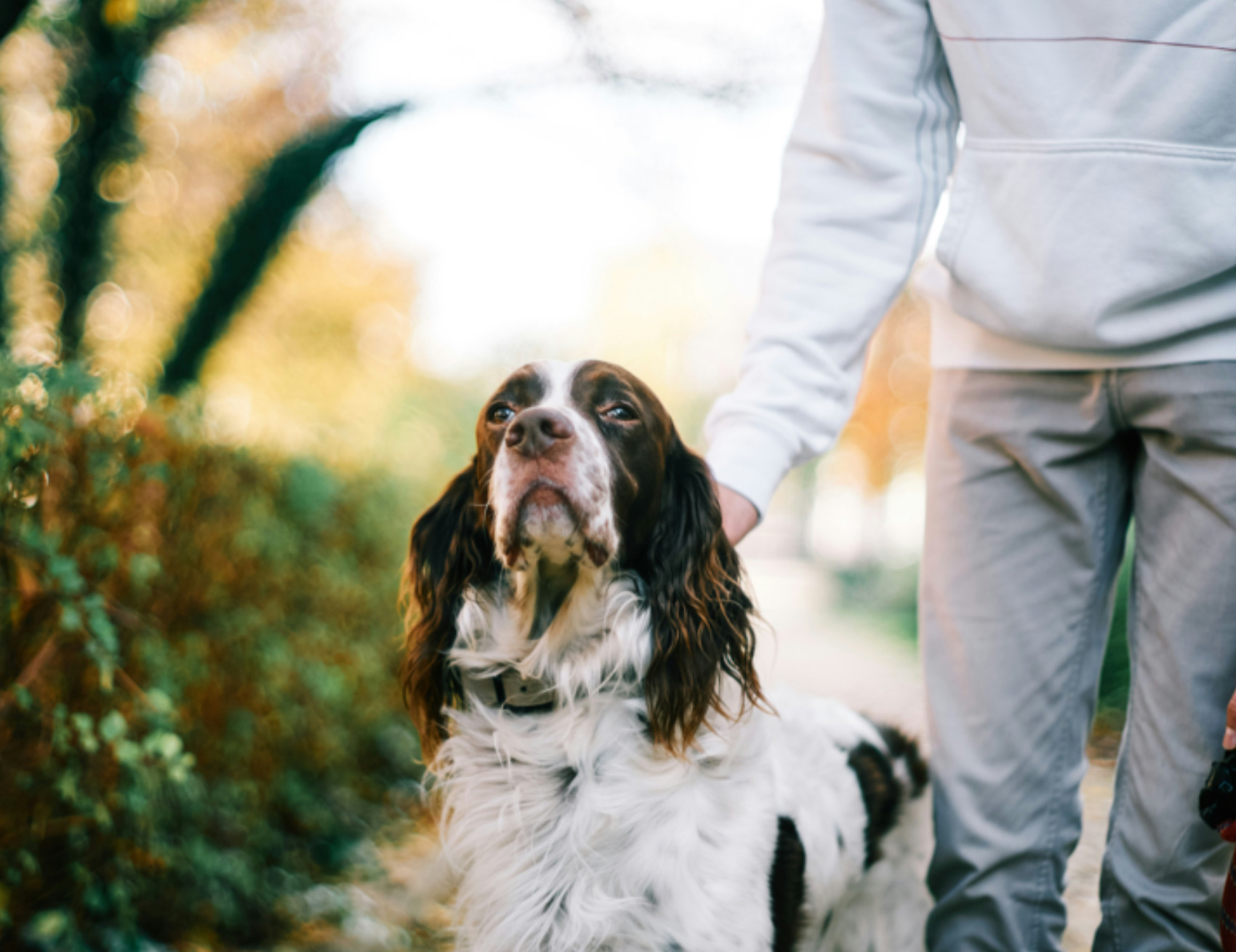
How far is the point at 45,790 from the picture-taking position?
2166 mm

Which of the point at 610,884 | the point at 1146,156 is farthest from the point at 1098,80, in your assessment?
the point at 610,884

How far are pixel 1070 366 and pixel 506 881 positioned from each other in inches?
51.9

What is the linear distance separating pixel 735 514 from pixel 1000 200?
28.0 inches

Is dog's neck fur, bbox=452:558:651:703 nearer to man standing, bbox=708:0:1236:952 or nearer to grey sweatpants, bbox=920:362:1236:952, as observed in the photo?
man standing, bbox=708:0:1236:952

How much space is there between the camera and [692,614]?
1730 millimetres

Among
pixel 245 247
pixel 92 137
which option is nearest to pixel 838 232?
pixel 245 247

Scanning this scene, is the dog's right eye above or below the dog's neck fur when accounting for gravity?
above

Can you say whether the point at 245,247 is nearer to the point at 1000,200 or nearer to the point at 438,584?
the point at 438,584

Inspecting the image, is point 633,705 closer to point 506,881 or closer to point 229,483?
point 506,881

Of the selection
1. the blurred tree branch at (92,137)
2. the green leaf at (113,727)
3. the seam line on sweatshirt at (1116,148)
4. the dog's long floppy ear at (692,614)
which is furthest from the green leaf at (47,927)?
the blurred tree branch at (92,137)

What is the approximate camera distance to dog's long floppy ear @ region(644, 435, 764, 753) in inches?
64.5

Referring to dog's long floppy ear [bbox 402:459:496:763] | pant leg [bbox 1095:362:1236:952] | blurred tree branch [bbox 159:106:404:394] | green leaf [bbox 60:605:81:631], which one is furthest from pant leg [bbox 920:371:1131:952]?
blurred tree branch [bbox 159:106:404:394]

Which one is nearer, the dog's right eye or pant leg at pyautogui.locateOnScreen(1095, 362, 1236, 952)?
pant leg at pyautogui.locateOnScreen(1095, 362, 1236, 952)

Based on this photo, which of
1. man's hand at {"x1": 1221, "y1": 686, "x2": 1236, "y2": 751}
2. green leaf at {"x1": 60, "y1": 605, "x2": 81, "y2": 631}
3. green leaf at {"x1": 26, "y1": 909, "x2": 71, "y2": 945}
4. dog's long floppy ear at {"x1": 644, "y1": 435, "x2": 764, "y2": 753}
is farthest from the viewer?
green leaf at {"x1": 26, "y1": 909, "x2": 71, "y2": 945}
